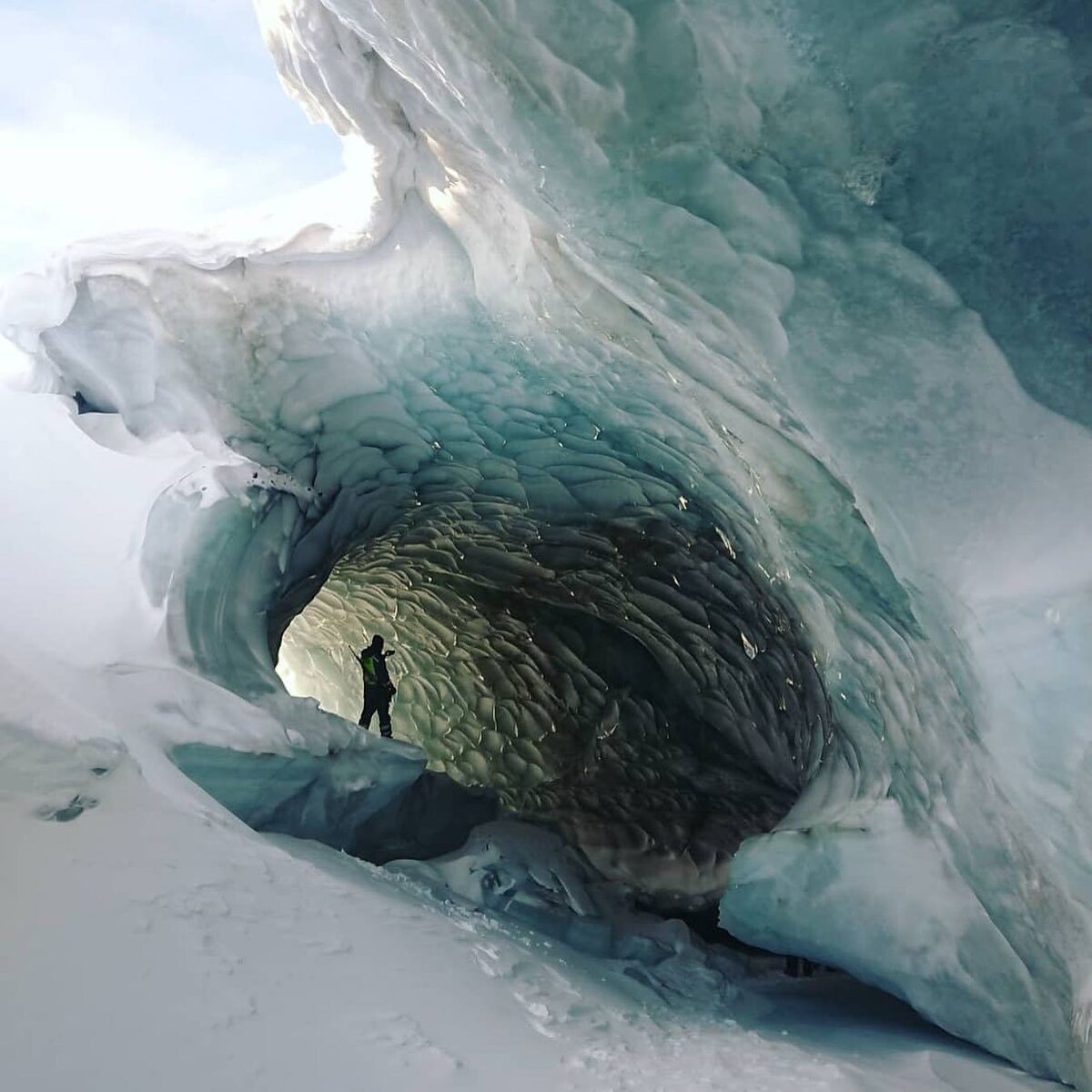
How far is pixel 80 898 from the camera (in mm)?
2072

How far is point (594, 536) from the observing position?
17.0ft

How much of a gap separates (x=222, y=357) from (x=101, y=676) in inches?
61.9

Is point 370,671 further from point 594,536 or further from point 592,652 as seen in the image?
point 594,536

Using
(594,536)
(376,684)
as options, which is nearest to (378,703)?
(376,684)

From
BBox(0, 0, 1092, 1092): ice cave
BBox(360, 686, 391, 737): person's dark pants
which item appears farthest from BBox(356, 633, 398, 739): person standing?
BBox(0, 0, 1092, 1092): ice cave

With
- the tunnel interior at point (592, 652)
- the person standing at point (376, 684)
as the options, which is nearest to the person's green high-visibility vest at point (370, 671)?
the person standing at point (376, 684)

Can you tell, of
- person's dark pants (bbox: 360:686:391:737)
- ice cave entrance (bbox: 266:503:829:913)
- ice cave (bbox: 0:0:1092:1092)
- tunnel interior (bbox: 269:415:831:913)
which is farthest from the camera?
person's dark pants (bbox: 360:686:391:737)

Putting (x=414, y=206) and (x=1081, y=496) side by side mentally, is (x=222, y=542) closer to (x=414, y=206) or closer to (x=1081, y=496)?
(x=414, y=206)

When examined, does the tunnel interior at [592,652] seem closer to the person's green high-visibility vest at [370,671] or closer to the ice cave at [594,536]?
the ice cave at [594,536]

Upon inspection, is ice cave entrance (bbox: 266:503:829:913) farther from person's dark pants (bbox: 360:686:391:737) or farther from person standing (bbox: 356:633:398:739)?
person's dark pants (bbox: 360:686:391:737)

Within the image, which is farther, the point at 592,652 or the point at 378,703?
the point at 378,703

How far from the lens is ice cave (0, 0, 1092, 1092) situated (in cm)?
190

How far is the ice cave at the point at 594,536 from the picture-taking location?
190 centimetres

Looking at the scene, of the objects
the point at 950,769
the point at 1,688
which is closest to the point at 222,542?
the point at 1,688
